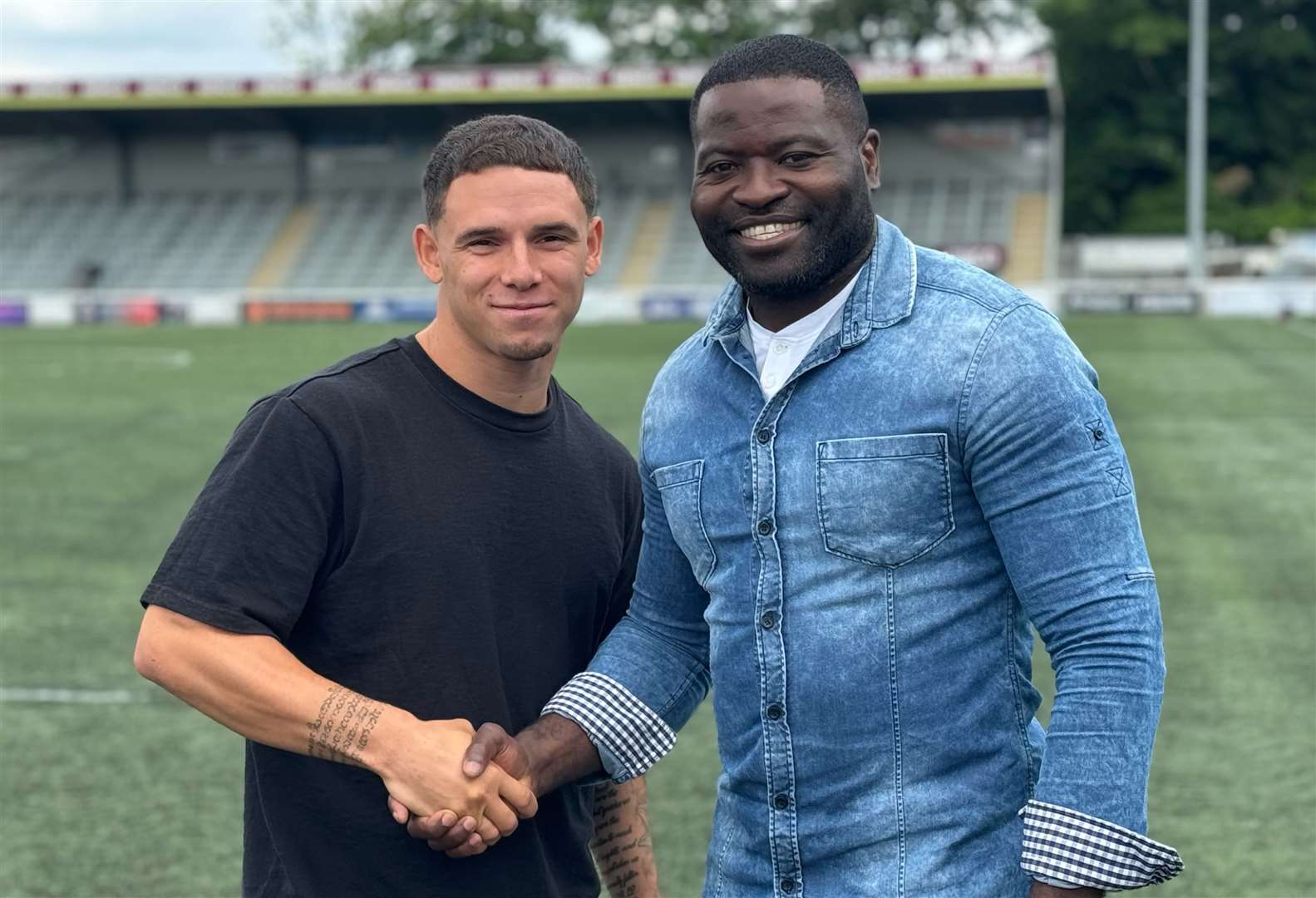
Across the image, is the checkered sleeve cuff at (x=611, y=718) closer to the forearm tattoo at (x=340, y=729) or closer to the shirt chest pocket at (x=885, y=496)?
the forearm tattoo at (x=340, y=729)

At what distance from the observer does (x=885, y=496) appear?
2.55 metres

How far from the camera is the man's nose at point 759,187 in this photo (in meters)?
2.66

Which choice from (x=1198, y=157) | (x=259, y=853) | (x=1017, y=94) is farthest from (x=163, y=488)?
(x=1017, y=94)

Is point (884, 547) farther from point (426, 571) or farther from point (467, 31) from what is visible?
point (467, 31)

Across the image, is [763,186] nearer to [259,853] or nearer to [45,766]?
[259,853]

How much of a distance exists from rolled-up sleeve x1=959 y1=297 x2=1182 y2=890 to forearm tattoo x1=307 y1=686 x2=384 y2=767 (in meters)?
1.08

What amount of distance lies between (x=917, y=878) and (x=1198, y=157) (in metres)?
40.6

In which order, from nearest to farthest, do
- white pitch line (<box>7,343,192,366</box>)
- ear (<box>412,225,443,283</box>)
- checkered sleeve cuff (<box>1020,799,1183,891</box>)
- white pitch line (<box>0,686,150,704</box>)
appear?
checkered sleeve cuff (<box>1020,799,1183,891</box>)
ear (<box>412,225,443,283</box>)
white pitch line (<box>0,686,150,704</box>)
white pitch line (<box>7,343,192,366</box>)

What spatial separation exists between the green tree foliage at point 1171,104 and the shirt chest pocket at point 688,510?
5332 centimetres

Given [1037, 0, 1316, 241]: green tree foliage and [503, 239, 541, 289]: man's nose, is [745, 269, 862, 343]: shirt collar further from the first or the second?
[1037, 0, 1316, 241]: green tree foliage

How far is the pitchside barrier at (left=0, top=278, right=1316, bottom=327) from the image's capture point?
37.1 meters

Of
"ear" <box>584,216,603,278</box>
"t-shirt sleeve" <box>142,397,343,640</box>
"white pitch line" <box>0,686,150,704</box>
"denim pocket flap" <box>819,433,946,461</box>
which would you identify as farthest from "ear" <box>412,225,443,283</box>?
"white pitch line" <box>0,686,150,704</box>

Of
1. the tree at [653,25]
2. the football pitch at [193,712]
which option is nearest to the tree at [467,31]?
the tree at [653,25]

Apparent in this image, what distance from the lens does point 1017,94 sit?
45750mm
